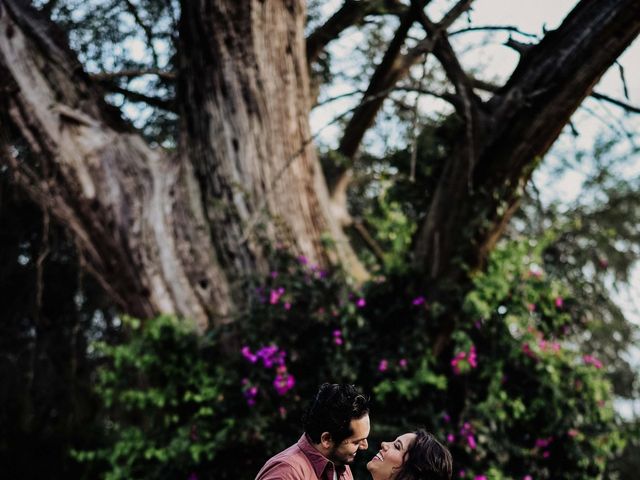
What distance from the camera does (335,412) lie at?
2.43m

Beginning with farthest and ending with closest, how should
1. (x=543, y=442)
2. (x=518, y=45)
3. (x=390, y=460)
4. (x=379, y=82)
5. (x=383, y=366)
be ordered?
(x=379, y=82) < (x=543, y=442) < (x=383, y=366) < (x=518, y=45) < (x=390, y=460)

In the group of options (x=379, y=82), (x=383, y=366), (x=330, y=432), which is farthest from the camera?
(x=379, y=82)

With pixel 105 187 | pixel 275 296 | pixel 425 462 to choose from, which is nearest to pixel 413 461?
pixel 425 462

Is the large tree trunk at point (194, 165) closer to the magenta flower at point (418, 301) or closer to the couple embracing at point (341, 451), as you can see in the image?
the magenta flower at point (418, 301)

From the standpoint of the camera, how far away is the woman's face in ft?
8.39

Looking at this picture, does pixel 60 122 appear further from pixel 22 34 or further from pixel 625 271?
pixel 625 271

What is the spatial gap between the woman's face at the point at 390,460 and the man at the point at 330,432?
0.12 metres

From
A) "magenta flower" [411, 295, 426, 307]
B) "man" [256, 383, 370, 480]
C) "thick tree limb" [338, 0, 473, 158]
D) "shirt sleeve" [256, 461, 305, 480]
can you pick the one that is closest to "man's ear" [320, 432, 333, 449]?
"man" [256, 383, 370, 480]

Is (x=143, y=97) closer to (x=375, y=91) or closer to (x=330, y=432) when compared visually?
(x=375, y=91)

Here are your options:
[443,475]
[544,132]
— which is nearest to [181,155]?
[544,132]

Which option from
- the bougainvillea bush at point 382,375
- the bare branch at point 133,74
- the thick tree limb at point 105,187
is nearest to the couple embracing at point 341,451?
the bougainvillea bush at point 382,375

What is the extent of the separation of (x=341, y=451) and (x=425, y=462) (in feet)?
0.99

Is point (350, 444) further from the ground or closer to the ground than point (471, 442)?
further from the ground

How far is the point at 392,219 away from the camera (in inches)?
223
